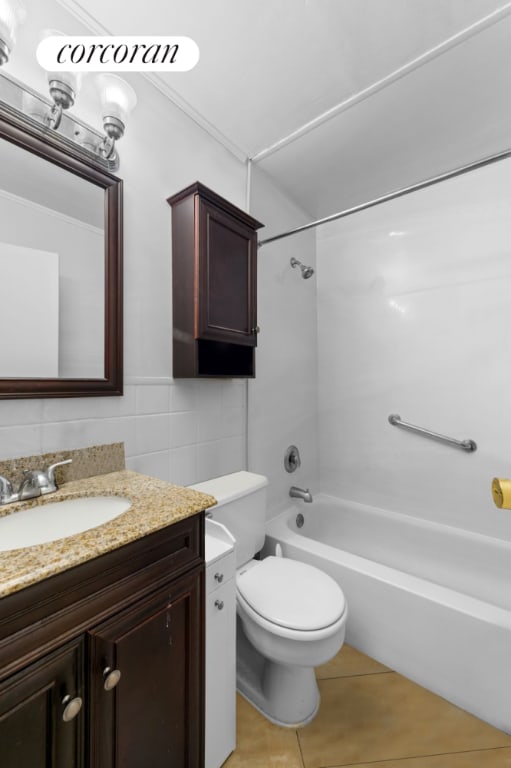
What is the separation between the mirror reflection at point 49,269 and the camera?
97 cm

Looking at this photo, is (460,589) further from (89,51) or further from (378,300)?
(89,51)

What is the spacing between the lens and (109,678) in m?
0.66

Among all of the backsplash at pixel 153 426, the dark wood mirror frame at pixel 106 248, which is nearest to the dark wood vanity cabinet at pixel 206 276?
the backsplash at pixel 153 426

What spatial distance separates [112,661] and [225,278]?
1285 millimetres

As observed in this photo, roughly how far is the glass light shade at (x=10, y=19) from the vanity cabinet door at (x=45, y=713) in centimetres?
139

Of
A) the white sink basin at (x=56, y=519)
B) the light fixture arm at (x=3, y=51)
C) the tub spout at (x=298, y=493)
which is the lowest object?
the tub spout at (x=298, y=493)

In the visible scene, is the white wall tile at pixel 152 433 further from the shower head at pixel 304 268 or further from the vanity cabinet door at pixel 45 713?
the shower head at pixel 304 268

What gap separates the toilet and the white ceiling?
1682mm

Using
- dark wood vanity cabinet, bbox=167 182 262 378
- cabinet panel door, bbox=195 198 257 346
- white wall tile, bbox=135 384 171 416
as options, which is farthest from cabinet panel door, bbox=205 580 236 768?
cabinet panel door, bbox=195 198 257 346

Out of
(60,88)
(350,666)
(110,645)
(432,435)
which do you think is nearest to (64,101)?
(60,88)

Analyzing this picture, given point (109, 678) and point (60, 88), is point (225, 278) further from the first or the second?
point (109, 678)

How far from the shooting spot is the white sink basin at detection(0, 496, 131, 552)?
0.81m

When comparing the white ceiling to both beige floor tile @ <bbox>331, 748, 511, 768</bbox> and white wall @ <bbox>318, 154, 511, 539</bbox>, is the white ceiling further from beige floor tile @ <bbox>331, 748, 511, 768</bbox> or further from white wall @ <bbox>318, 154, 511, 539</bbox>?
beige floor tile @ <bbox>331, 748, 511, 768</bbox>

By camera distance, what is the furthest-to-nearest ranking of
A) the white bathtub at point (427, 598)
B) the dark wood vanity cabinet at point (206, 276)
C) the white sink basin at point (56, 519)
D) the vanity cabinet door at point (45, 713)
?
1. the dark wood vanity cabinet at point (206, 276)
2. the white bathtub at point (427, 598)
3. the white sink basin at point (56, 519)
4. the vanity cabinet door at point (45, 713)
